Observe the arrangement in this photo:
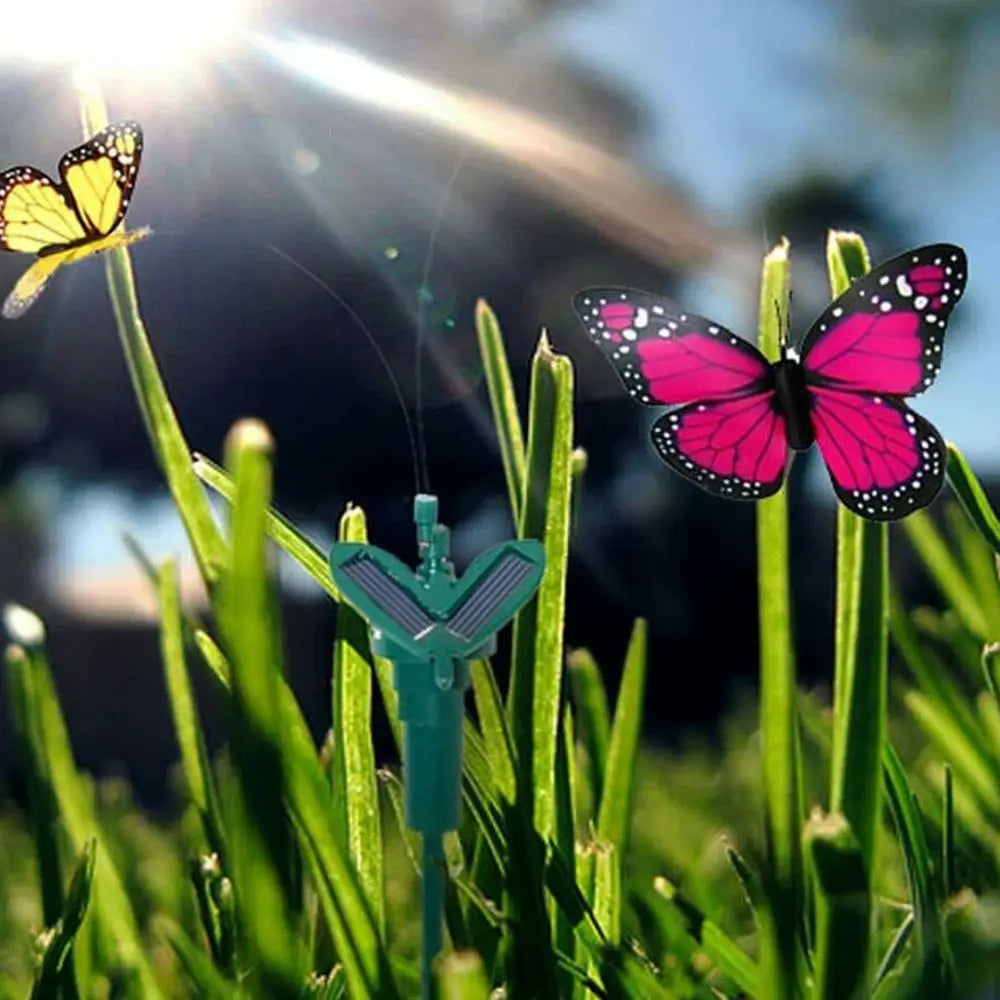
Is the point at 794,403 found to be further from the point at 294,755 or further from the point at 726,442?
the point at 294,755

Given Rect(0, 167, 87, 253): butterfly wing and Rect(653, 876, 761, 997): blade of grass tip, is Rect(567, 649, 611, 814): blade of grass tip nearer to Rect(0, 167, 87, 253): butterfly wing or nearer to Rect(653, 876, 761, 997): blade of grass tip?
Rect(653, 876, 761, 997): blade of grass tip

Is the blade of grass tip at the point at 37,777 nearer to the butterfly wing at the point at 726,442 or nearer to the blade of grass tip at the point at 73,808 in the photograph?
the blade of grass tip at the point at 73,808

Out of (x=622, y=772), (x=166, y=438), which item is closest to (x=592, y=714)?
(x=622, y=772)

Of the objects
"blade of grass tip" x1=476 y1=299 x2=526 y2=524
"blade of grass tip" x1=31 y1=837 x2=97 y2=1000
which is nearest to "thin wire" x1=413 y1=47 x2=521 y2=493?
"blade of grass tip" x1=476 y1=299 x2=526 y2=524

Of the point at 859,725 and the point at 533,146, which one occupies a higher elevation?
the point at 533,146

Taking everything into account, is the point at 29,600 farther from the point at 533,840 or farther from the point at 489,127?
the point at 533,840

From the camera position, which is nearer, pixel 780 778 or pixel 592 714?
pixel 780 778

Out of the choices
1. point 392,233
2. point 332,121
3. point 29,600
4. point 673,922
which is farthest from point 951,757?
point 29,600
